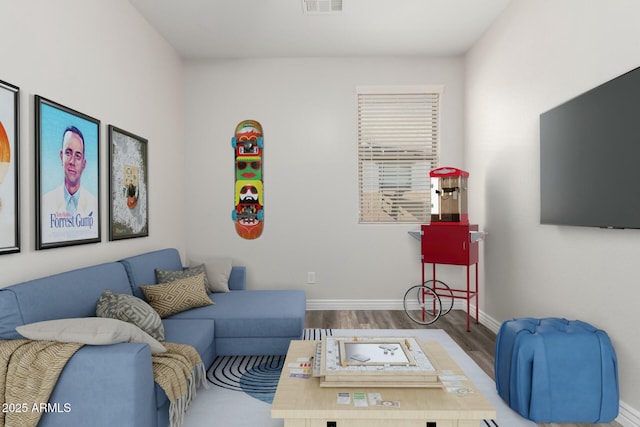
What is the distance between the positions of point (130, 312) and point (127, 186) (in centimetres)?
135

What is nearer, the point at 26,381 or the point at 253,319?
the point at 26,381

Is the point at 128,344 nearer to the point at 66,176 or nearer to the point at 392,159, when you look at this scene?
the point at 66,176

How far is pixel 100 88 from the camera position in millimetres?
2760

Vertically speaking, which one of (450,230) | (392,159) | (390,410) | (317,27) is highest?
(317,27)

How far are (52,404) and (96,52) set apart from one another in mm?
2303

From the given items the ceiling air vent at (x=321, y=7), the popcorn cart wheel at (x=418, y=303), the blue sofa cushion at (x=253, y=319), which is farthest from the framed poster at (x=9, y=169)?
the popcorn cart wheel at (x=418, y=303)

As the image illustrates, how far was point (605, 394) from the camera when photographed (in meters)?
1.97

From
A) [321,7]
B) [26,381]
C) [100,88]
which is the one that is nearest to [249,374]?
[26,381]

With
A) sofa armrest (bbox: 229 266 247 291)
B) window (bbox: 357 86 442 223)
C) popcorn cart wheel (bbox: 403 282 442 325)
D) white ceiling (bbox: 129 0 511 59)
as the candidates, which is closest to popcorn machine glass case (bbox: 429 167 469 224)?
window (bbox: 357 86 442 223)

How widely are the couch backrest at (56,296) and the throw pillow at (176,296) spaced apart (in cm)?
26

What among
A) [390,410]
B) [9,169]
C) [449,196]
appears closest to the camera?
[390,410]

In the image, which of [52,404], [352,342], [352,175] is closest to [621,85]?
[352,342]

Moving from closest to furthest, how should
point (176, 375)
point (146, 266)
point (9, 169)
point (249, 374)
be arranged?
point (176, 375), point (9, 169), point (249, 374), point (146, 266)

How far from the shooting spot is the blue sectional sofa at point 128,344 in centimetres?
153
